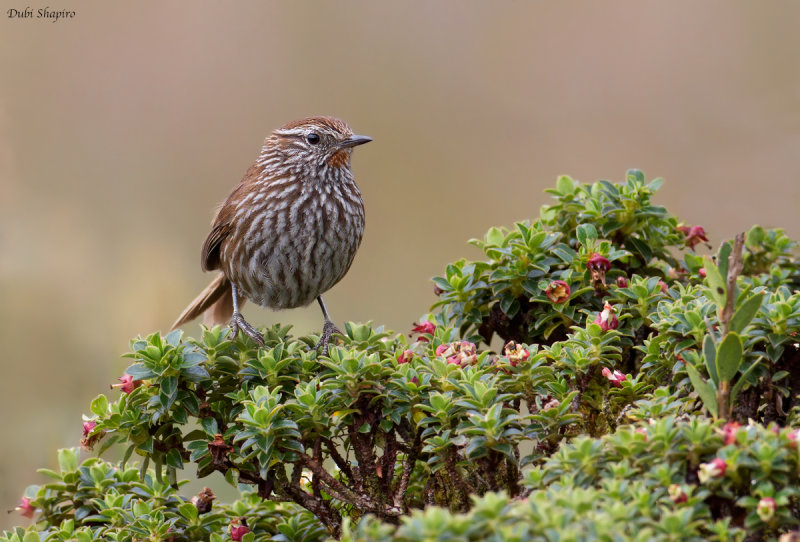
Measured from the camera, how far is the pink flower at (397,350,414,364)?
10.4ft

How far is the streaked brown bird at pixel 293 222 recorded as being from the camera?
15.6 feet

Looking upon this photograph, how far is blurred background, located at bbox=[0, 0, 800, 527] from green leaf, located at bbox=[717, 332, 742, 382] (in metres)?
4.21

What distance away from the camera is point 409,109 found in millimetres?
8133

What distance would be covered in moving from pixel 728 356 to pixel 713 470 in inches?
15.6

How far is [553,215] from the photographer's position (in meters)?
3.83

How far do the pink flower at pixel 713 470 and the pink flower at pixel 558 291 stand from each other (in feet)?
4.11

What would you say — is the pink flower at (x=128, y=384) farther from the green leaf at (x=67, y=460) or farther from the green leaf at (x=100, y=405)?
the green leaf at (x=67, y=460)

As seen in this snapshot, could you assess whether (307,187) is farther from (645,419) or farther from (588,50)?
(588,50)

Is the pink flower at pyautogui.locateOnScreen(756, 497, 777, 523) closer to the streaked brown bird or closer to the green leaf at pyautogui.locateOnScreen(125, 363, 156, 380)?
the green leaf at pyautogui.locateOnScreen(125, 363, 156, 380)

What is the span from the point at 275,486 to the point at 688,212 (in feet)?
16.6

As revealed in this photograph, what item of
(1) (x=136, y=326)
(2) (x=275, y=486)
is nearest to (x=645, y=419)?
(2) (x=275, y=486)

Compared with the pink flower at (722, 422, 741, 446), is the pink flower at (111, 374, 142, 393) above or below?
above

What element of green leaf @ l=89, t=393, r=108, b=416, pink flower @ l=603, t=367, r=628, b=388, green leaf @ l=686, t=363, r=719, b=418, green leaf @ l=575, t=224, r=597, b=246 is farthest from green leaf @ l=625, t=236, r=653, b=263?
green leaf @ l=89, t=393, r=108, b=416
